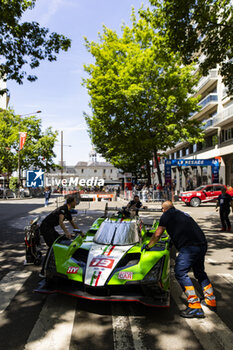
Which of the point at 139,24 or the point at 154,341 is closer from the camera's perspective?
the point at 154,341

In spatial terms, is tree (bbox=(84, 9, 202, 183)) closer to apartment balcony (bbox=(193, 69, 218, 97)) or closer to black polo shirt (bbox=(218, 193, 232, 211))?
apartment balcony (bbox=(193, 69, 218, 97))

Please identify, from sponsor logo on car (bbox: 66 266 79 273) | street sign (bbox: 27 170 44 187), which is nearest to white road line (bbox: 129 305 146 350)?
sponsor logo on car (bbox: 66 266 79 273)

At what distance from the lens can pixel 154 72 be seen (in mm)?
23391

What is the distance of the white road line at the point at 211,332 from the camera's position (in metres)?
3.20

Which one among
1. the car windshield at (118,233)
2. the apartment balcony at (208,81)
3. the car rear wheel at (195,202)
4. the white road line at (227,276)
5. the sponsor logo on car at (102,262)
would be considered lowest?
the white road line at (227,276)

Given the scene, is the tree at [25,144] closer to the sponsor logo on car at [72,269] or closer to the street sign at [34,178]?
the street sign at [34,178]

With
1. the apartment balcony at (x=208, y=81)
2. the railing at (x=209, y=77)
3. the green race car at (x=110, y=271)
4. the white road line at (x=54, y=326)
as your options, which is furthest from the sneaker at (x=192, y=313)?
the railing at (x=209, y=77)

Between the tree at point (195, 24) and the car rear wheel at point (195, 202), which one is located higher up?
the tree at point (195, 24)

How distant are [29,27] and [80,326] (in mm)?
11306

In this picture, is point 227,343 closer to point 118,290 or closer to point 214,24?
point 118,290

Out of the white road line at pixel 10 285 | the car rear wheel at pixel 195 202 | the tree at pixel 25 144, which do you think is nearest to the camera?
the white road line at pixel 10 285

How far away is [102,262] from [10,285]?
2.03 metres

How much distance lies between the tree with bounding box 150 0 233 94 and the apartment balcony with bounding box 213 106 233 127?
1701 cm

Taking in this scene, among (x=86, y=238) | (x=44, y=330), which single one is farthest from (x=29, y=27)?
(x=44, y=330)
